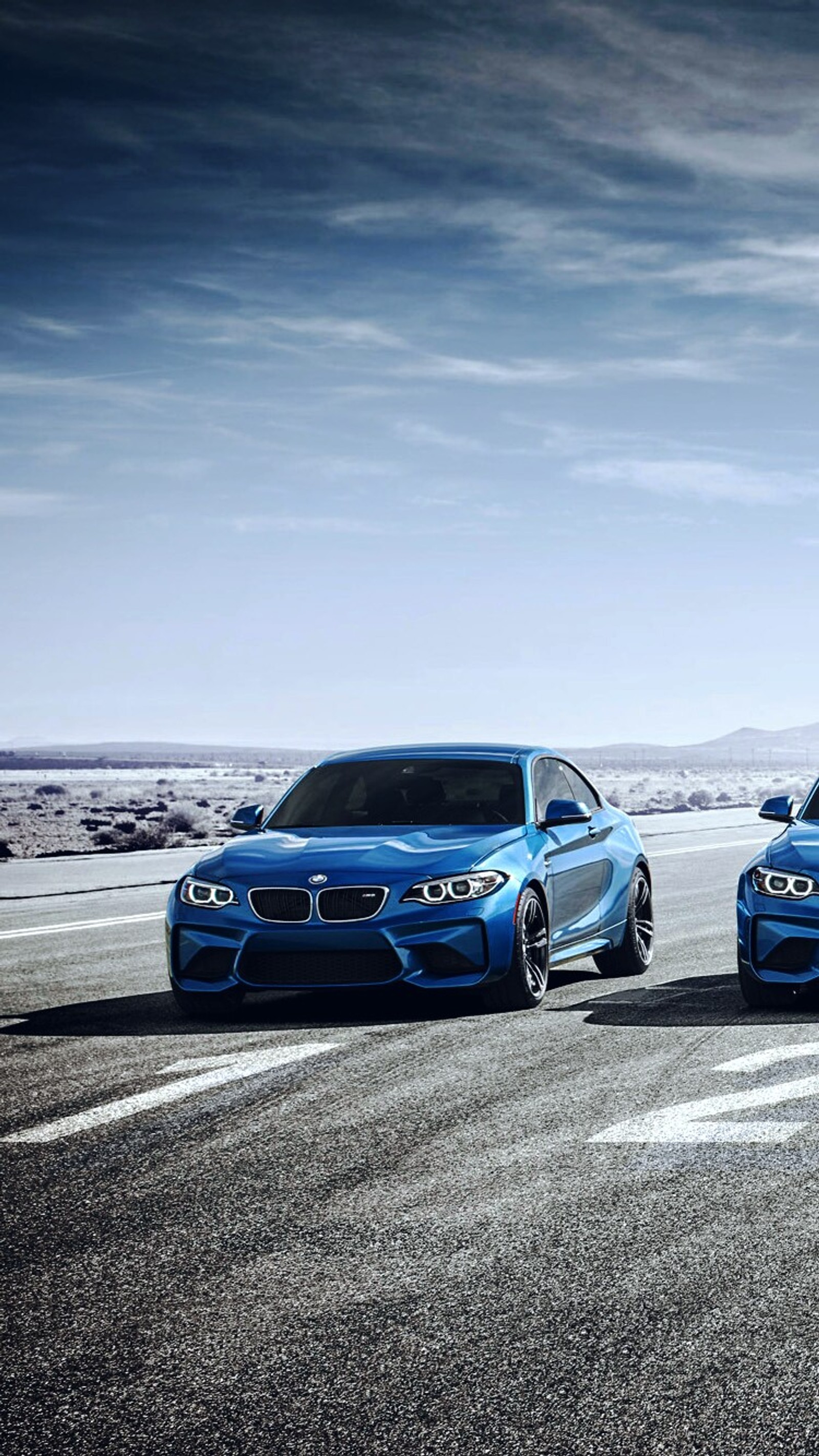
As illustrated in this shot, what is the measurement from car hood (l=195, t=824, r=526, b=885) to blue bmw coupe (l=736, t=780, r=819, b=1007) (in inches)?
54.0

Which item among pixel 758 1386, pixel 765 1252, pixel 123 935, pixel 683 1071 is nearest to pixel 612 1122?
pixel 683 1071

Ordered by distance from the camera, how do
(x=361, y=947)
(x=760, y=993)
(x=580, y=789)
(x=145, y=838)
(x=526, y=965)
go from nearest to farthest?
(x=361, y=947)
(x=526, y=965)
(x=760, y=993)
(x=580, y=789)
(x=145, y=838)

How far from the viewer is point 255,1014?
1002cm

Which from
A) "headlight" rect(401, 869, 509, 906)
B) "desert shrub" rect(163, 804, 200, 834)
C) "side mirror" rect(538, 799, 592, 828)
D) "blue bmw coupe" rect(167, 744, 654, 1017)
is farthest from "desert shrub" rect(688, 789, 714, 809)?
"headlight" rect(401, 869, 509, 906)

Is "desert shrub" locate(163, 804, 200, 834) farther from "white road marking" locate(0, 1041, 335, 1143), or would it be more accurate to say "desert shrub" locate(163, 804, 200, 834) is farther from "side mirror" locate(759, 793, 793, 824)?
"white road marking" locate(0, 1041, 335, 1143)

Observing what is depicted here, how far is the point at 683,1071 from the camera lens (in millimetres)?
7957

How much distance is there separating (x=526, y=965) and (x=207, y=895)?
5.83ft

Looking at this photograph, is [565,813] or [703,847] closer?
[565,813]

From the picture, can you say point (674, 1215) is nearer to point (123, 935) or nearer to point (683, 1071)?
point (683, 1071)

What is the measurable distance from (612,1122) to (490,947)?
8.58 feet

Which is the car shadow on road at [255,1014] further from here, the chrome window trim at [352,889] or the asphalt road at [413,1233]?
the chrome window trim at [352,889]

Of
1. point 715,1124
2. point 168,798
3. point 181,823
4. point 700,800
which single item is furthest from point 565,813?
point 168,798

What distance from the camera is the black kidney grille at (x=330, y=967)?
923cm

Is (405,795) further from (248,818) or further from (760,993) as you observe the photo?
(760,993)
